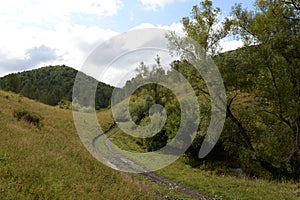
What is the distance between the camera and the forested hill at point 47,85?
8512 centimetres

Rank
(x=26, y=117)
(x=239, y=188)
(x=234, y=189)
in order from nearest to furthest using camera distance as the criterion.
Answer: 1. (x=234, y=189)
2. (x=239, y=188)
3. (x=26, y=117)

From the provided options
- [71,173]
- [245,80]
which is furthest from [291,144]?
[71,173]

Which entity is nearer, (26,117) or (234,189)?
(234,189)

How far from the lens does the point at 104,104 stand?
10112 cm

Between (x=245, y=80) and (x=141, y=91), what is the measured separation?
40177 mm

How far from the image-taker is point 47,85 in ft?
508

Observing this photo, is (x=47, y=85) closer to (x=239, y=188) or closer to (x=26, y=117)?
Result: (x=26, y=117)

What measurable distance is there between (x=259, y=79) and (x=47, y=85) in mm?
148144

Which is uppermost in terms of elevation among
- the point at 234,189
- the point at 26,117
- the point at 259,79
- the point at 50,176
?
the point at 259,79

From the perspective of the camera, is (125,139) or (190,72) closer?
(190,72)

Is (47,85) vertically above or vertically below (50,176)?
above

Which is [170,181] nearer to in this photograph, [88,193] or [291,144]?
[88,193]

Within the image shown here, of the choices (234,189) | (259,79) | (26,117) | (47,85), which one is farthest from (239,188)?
(47,85)

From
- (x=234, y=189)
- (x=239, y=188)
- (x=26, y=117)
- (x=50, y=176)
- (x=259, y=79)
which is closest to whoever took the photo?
(x=50, y=176)
